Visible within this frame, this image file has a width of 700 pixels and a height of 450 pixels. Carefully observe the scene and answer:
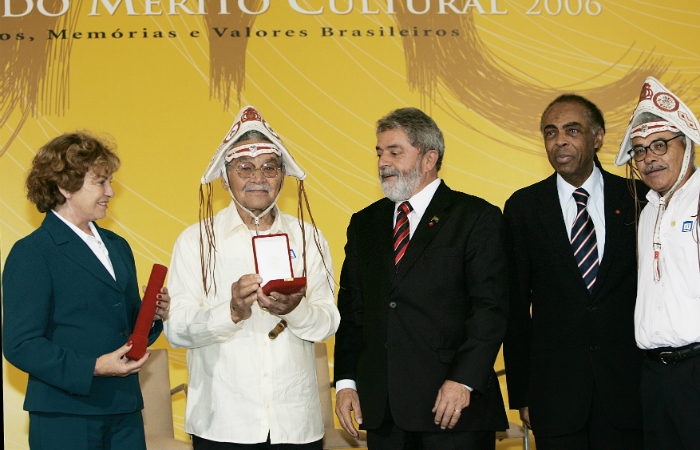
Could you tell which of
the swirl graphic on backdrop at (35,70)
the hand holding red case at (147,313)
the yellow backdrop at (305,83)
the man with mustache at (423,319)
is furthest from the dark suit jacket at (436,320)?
the swirl graphic on backdrop at (35,70)

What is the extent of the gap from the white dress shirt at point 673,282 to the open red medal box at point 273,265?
4.37ft

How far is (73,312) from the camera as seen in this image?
238cm

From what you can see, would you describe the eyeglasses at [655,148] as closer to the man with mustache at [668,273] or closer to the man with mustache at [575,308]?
the man with mustache at [668,273]

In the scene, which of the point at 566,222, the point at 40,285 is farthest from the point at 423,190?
the point at 40,285

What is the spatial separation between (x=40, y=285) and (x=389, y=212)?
54.1 inches

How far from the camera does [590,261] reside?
9.46ft

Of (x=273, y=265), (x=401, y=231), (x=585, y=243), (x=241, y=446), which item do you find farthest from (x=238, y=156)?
(x=585, y=243)

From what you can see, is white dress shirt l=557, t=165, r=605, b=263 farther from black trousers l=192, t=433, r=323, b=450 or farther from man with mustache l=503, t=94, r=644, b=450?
black trousers l=192, t=433, r=323, b=450

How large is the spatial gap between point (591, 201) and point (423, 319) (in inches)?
39.9

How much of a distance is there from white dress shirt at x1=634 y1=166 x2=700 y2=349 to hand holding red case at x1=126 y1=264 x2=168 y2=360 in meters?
1.80

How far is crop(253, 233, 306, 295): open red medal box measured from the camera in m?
2.39

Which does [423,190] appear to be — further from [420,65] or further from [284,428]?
[420,65]

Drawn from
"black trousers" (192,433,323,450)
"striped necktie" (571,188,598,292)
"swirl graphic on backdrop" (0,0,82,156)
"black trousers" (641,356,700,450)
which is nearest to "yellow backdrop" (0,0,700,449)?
"swirl graphic on backdrop" (0,0,82,156)

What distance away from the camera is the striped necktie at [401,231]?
2.72 metres
